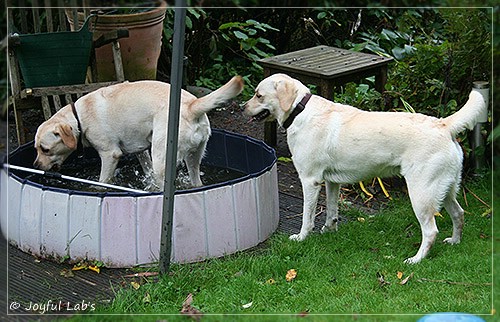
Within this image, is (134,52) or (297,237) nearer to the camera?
(297,237)

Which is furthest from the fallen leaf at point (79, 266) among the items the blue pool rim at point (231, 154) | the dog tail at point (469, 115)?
the dog tail at point (469, 115)

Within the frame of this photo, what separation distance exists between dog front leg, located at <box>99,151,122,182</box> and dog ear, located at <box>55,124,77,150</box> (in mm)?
241

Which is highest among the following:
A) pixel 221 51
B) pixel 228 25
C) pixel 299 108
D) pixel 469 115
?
pixel 228 25

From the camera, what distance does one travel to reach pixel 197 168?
199 inches

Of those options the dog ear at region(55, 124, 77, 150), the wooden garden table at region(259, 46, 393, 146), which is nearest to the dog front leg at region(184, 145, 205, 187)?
the dog ear at region(55, 124, 77, 150)

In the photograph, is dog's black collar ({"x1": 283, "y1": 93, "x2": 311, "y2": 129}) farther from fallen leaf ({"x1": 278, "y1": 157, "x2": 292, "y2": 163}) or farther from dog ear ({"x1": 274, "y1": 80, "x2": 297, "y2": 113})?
fallen leaf ({"x1": 278, "y1": 157, "x2": 292, "y2": 163})

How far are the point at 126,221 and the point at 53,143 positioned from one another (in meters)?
1.07

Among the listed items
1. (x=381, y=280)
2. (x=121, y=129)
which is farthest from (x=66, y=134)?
(x=381, y=280)

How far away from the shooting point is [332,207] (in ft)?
15.2

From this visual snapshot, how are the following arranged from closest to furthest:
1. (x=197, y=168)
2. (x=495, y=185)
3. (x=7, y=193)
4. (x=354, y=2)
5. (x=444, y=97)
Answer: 1. (x=354, y=2)
2. (x=495, y=185)
3. (x=7, y=193)
4. (x=197, y=168)
5. (x=444, y=97)

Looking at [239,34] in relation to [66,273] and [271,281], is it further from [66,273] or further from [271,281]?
[66,273]

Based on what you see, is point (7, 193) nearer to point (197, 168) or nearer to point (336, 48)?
point (197, 168)

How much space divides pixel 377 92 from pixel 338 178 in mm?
1567

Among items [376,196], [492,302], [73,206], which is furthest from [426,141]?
[73,206]
